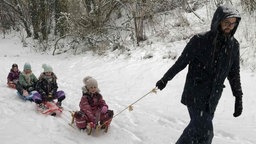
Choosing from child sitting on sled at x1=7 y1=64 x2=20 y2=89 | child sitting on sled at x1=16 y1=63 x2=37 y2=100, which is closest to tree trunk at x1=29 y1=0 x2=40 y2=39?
child sitting on sled at x1=7 y1=64 x2=20 y2=89

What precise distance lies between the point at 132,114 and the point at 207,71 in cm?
336

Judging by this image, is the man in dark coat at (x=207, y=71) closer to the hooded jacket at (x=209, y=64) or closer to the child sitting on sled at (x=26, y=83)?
the hooded jacket at (x=209, y=64)

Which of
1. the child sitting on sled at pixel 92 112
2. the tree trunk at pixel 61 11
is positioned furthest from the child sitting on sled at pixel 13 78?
the tree trunk at pixel 61 11

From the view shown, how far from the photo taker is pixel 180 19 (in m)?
11.3

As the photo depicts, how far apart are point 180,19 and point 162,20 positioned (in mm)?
1464

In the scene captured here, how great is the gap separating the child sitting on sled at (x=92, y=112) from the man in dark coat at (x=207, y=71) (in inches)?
85.5

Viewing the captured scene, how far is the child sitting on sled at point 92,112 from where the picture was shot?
5770 mm

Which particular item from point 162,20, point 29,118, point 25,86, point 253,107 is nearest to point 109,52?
point 162,20

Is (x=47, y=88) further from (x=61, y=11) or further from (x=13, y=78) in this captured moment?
(x=61, y=11)

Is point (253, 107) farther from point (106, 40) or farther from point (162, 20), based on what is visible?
point (106, 40)

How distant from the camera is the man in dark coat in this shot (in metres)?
3.56

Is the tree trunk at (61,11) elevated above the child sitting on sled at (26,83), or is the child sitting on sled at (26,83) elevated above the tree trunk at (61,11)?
the tree trunk at (61,11)

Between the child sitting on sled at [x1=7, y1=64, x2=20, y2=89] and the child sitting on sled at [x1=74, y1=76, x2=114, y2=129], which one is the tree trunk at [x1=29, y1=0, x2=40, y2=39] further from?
the child sitting on sled at [x1=74, y1=76, x2=114, y2=129]

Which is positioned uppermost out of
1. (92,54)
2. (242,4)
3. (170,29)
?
(242,4)
